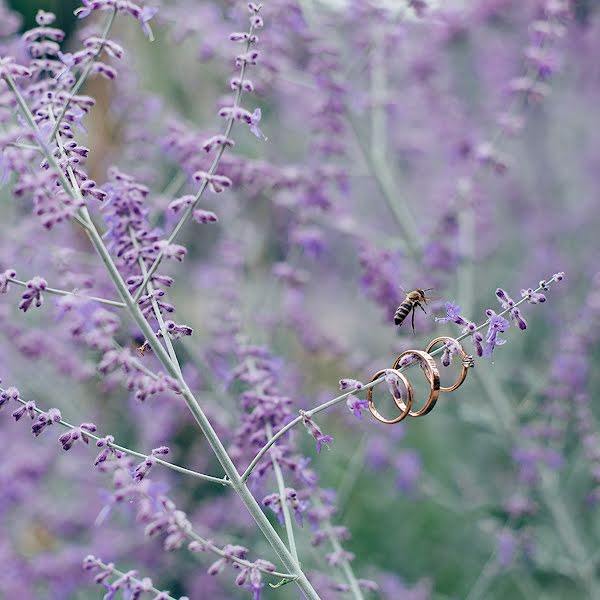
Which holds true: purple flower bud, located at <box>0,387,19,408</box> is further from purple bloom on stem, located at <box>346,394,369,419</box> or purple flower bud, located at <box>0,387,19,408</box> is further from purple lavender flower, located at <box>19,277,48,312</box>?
purple bloom on stem, located at <box>346,394,369,419</box>

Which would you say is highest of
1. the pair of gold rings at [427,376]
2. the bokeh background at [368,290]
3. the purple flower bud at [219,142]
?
the purple flower bud at [219,142]

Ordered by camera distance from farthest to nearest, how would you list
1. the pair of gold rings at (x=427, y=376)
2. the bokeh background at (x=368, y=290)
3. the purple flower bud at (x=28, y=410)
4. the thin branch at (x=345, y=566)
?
the bokeh background at (x=368, y=290), the thin branch at (x=345, y=566), the purple flower bud at (x=28, y=410), the pair of gold rings at (x=427, y=376)

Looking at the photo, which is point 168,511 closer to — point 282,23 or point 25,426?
point 282,23

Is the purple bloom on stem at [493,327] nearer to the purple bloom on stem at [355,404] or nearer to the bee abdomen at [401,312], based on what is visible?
the purple bloom on stem at [355,404]

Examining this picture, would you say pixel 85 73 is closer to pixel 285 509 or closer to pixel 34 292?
pixel 34 292

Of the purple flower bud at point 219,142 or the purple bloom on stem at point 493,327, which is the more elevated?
the purple flower bud at point 219,142

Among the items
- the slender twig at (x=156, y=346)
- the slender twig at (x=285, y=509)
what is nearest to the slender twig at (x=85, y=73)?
the slender twig at (x=156, y=346)

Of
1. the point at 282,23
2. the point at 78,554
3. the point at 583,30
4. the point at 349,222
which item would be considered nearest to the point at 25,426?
the point at 78,554

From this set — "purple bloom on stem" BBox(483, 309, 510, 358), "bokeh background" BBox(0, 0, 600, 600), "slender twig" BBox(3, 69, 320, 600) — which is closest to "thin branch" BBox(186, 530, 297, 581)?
"slender twig" BBox(3, 69, 320, 600)
